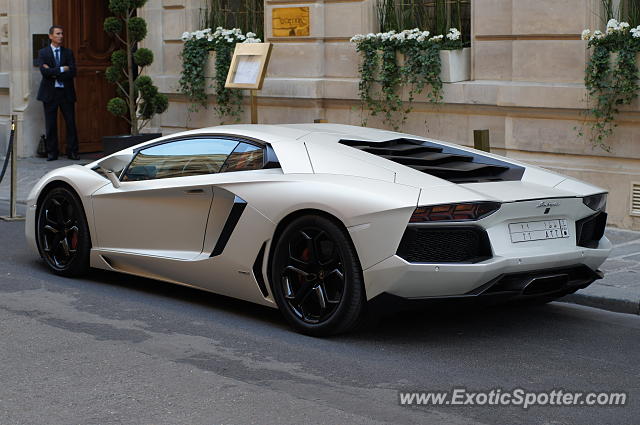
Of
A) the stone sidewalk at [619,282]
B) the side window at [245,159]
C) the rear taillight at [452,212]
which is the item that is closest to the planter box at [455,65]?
the stone sidewalk at [619,282]

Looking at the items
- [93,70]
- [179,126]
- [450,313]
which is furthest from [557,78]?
[93,70]

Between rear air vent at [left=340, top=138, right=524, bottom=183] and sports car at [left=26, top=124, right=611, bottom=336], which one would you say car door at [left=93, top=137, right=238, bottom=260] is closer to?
sports car at [left=26, top=124, right=611, bottom=336]

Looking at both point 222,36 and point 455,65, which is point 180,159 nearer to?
point 455,65

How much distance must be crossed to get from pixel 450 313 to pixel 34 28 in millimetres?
12658

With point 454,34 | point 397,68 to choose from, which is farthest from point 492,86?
point 397,68

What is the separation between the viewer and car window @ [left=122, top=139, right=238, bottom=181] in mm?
7652

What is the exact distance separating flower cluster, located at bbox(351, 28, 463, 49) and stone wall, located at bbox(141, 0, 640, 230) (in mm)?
249

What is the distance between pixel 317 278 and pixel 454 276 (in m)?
0.87

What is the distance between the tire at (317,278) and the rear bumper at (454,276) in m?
0.15

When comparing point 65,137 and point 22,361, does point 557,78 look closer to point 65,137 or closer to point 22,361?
point 22,361

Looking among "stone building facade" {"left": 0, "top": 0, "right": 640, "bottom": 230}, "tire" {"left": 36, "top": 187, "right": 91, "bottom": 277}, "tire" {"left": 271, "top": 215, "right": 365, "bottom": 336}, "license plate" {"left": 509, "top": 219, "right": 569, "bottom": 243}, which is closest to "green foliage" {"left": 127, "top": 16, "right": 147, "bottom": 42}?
"stone building facade" {"left": 0, "top": 0, "right": 640, "bottom": 230}

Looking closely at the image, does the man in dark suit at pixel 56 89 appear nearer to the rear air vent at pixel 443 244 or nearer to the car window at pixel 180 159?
the car window at pixel 180 159

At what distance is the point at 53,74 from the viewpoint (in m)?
17.2

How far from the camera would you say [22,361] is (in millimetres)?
6234
